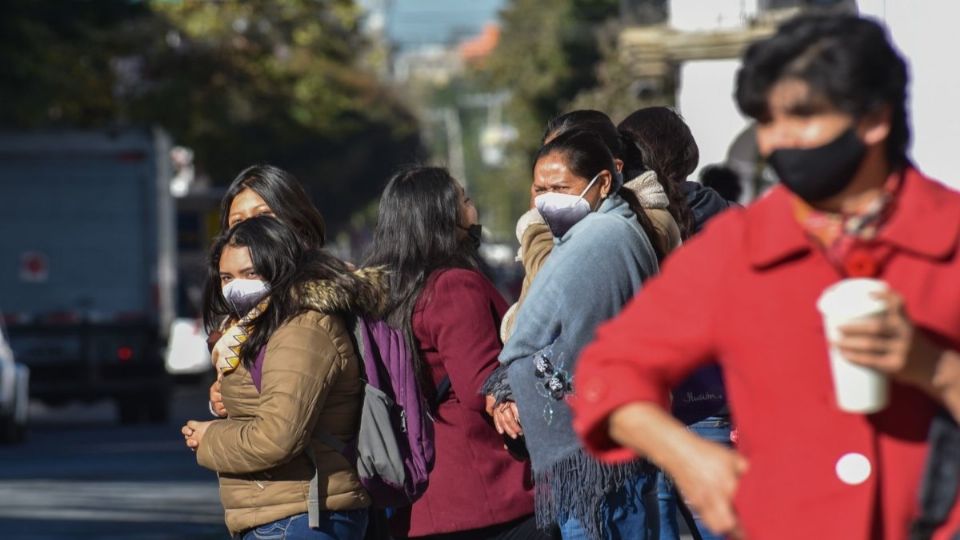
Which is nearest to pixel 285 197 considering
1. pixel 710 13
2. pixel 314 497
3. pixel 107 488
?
pixel 314 497

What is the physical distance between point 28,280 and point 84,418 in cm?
360

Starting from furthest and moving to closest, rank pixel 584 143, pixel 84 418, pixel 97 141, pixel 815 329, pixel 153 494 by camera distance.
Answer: pixel 84 418 → pixel 97 141 → pixel 153 494 → pixel 584 143 → pixel 815 329

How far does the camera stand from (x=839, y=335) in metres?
2.70

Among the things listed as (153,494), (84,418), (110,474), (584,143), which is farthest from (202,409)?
(584,143)

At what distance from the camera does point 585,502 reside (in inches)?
207

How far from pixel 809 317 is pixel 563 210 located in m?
2.59

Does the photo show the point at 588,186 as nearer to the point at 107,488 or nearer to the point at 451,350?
the point at 451,350

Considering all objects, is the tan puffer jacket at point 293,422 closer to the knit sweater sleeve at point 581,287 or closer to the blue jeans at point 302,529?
the blue jeans at point 302,529

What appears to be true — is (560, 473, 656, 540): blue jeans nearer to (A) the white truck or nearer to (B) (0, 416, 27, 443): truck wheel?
(B) (0, 416, 27, 443): truck wheel

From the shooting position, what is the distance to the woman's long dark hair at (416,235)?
5992 mm

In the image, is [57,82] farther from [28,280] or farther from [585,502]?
[585,502]

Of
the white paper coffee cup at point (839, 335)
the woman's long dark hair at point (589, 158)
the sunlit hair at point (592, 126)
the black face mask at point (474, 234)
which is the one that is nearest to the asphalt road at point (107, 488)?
the black face mask at point (474, 234)

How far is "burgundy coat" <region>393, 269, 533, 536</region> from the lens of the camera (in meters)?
5.78

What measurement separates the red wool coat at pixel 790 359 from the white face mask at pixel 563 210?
7.91ft
